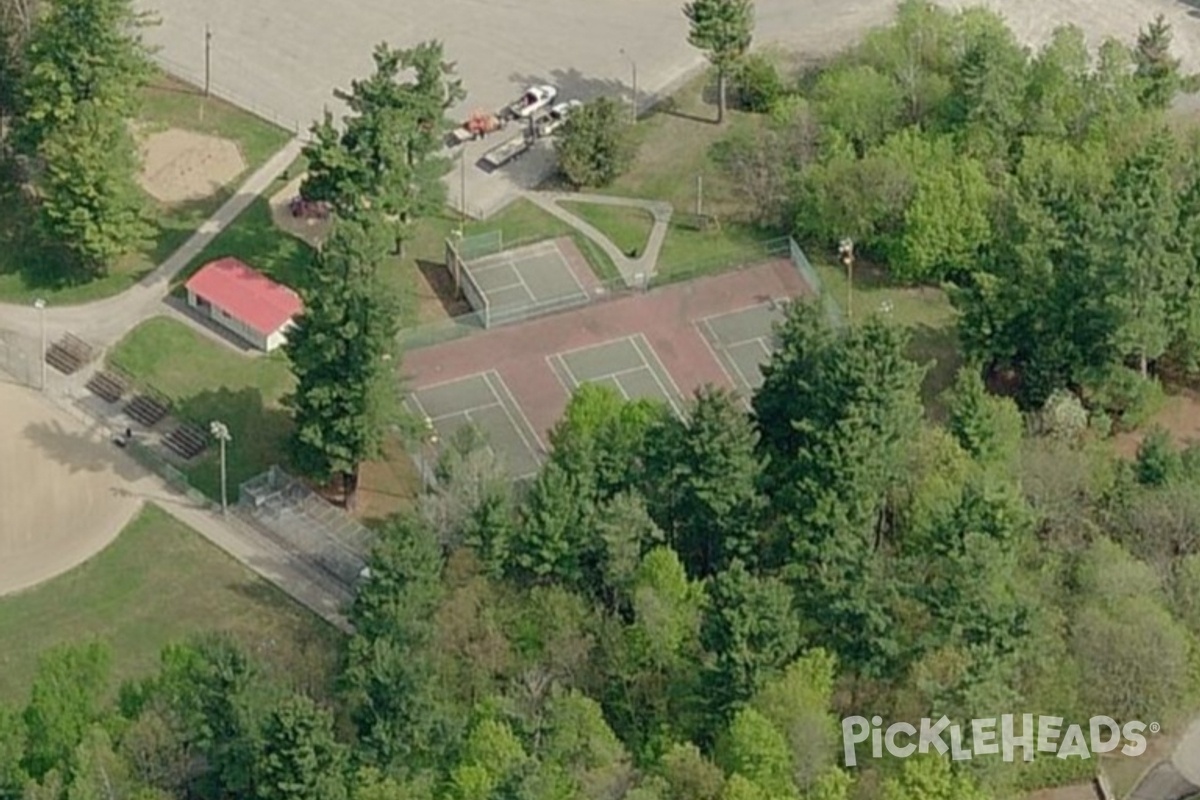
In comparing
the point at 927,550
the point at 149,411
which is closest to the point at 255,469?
the point at 149,411

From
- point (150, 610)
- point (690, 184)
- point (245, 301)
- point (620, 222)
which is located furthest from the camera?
point (690, 184)

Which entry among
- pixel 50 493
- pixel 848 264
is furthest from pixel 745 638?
pixel 848 264

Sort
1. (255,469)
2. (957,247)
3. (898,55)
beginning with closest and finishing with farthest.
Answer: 1. (255,469)
2. (957,247)
3. (898,55)

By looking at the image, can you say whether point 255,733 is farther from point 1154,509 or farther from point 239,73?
point 239,73

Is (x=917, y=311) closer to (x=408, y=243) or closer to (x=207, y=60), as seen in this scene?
(x=408, y=243)

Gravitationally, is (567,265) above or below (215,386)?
above

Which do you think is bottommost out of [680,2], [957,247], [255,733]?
[255,733]
